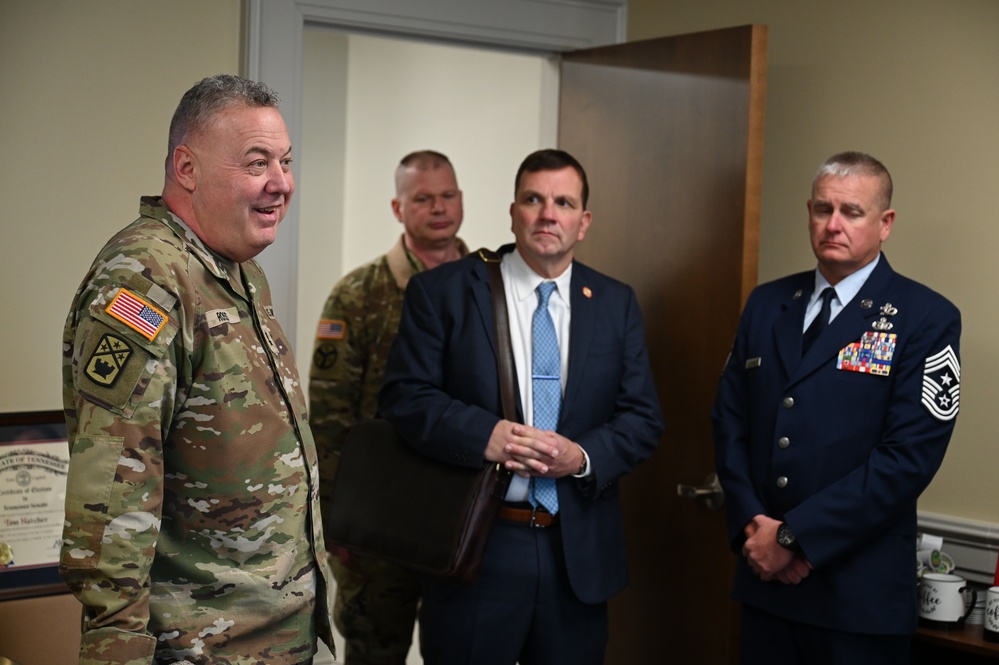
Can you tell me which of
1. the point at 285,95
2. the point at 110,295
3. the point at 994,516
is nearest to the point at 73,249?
the point at 285,95

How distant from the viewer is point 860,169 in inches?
95.1

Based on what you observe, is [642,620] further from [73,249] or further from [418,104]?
[418,104]

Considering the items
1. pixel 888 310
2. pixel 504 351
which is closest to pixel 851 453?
pixel 888 310

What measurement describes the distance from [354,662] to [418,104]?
2.69 meters

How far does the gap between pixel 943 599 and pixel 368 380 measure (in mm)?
1675

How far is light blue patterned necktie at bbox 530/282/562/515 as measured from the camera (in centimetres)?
252

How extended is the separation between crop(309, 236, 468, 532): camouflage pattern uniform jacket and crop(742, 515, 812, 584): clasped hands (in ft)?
4.15

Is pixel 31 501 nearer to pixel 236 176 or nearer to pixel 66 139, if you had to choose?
pixel 66 139

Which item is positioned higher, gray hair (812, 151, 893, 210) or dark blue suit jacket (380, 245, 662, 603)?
gray hair (812, 151, 893, 210)

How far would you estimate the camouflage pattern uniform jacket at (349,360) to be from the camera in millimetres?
3227

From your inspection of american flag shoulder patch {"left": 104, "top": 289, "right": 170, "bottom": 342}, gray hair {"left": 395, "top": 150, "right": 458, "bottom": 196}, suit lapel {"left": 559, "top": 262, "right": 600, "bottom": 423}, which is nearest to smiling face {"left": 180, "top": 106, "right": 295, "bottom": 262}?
american flag shoulder patch {"left": 104, "top": 289, "right": 170, "bottom": 342}

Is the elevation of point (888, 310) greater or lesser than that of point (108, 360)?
greater

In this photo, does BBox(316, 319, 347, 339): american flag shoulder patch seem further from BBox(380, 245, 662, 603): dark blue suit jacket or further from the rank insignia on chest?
the rank insignia on chest

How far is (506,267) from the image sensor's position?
2.70 m
